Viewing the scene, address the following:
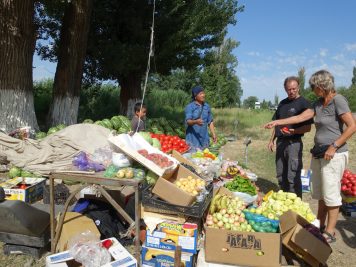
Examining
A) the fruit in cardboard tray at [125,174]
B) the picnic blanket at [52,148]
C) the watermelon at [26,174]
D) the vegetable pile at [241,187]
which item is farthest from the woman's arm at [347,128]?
the watermelon at [26,174]

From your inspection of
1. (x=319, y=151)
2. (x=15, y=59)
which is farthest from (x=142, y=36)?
(x=319, y=151)

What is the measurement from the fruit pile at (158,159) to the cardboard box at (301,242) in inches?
61.4

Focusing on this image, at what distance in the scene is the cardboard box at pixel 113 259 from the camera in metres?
3.06

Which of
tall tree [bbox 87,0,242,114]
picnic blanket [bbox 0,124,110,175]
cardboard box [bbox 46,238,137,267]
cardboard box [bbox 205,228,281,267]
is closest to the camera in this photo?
cardboard box [bbox 46,238,137,267]

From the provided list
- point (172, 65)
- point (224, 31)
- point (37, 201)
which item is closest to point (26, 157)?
point (37, 201)

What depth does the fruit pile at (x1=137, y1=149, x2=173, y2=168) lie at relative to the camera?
4.18 meters

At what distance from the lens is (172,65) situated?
45.0 ft

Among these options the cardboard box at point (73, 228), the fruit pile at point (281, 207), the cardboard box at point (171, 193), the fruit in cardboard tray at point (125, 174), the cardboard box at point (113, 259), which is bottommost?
the cardboard box at point (113, 259)

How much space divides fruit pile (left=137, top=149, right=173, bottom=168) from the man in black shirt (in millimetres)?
1924

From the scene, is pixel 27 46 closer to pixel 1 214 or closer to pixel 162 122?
pixel 162 122

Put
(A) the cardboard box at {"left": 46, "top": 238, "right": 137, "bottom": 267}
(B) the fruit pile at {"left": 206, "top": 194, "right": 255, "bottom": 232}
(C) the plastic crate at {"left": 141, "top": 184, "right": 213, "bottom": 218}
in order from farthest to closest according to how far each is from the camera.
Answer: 1. (B) the fruit pile at {"left": 206, "top": 194, "right": 255, "bottom": 232}
2. (C) the plastic crate at {"left": 141, "top": 184, "right": 213, "bottom": 218}
3. (A) the cardboard box at {"left": 46, "top": 238, "right": 137, "bottom": 267}

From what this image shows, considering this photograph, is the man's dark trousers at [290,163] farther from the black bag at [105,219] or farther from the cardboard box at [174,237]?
the black bag at [105,219]

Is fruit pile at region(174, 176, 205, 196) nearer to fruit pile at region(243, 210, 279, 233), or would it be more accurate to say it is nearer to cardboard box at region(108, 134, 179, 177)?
cardboard box at region(108, 134, 179, 177)

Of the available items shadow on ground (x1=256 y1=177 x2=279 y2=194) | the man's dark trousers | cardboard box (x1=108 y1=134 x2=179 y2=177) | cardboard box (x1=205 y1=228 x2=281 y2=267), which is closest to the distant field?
shadow on ground (x1=256 y1=177 x2=279 y2=194)
